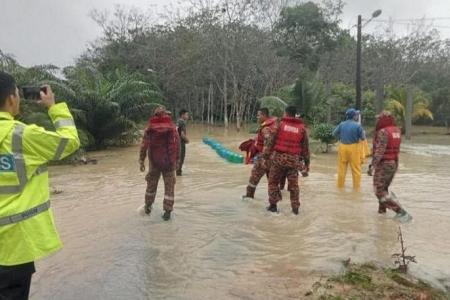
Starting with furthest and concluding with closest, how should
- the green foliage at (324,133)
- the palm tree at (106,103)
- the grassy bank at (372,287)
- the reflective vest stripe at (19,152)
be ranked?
the palm tree at (106,103)
the green foliage at (324,133)
the grassy bank at (372,287)
the reflective vest stripe at (19,152)

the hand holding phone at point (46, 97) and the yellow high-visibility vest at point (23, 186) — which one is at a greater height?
the hand holding phone at point (46, 97)

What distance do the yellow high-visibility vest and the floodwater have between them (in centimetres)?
195

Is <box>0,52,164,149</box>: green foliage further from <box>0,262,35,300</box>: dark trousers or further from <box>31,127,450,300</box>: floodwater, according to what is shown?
<box>0,262,35,300</box>: dark trousers

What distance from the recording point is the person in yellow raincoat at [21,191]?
2857mm

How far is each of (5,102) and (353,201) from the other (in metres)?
7.45

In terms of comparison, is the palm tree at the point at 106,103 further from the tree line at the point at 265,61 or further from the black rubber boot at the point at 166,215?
the black rubber boot at the point at 166,215

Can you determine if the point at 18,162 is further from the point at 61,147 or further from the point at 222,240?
the point at 222,240

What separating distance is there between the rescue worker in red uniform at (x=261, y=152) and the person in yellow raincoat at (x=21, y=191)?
5766mm

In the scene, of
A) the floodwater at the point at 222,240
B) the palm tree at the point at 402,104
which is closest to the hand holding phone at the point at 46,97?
the floodwater at the point at 222,240

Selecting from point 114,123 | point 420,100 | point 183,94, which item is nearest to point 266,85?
point 183,94

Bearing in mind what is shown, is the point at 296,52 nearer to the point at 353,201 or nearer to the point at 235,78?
the point at 235,78

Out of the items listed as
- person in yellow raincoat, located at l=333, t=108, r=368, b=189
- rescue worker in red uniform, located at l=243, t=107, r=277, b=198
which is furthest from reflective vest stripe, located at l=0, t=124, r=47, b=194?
person in yellow raincoat, located at l=333, t=108, r=368, b=189

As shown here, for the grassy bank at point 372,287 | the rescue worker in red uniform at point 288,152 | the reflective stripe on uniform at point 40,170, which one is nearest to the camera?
the reflective stripe on uniform at point 40,170

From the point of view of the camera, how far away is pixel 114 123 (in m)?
20.6
